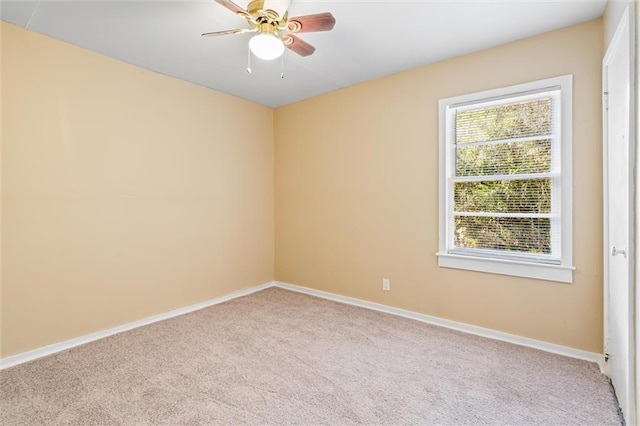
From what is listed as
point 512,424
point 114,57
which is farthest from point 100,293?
point 512,424

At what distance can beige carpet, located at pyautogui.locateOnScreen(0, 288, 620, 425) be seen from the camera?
1826 millimetres

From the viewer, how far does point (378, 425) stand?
5.72 feet

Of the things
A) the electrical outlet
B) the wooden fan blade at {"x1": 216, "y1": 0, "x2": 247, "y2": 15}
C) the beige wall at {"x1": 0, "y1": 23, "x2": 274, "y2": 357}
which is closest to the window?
the electrical outlet

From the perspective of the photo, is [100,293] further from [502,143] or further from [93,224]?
[502,143]

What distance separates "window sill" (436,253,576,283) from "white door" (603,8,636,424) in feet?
0.97

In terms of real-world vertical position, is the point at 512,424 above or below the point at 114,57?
below

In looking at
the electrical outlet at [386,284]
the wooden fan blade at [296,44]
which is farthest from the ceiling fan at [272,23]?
the electrical outlet at [386,284]

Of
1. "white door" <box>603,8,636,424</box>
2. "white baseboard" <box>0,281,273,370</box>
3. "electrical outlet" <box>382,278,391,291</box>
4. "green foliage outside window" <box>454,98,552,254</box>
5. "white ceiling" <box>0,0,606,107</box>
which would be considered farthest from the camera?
"electrical outlet" <box>382,278,391,291</box>

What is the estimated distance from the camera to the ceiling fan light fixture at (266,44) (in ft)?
6.47

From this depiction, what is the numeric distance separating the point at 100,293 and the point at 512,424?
10.8 ft

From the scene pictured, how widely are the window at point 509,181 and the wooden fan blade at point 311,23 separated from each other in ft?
5.14

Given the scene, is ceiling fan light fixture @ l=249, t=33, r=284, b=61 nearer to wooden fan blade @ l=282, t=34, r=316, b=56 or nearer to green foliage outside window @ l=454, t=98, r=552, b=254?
wooden fan blade @ l=282, t=34, r=316, b=56

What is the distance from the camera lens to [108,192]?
2.93 meters

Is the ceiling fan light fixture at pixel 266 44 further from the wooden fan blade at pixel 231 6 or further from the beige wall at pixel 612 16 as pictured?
the beige wall at pixel 612 16
